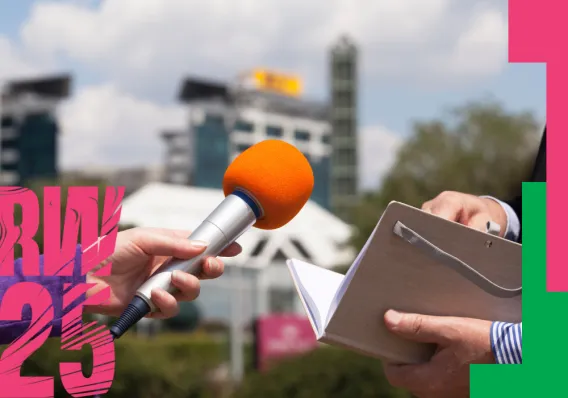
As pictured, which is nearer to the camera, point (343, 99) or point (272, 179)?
point (272, 179)

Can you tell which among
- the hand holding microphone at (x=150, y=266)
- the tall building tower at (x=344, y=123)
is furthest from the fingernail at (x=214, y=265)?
the tall building tower at (x=344, y=123)

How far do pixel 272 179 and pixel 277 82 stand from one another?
78.6 m

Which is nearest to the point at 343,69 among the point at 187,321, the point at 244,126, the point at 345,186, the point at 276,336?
the point at 244,126

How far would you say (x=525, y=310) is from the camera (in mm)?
1984

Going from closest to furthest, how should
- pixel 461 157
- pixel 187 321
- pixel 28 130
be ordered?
pixel 461 157
pixel 187 321
pixel 28 130

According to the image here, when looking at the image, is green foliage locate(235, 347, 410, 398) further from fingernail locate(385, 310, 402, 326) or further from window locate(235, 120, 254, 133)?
window locate(235, 120, 254, 133)

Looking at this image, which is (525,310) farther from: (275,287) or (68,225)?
(275,287)

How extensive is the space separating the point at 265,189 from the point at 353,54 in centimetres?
7823

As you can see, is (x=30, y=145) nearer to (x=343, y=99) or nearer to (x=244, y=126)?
(x=244, y=126)

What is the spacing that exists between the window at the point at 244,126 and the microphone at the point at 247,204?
249 ft

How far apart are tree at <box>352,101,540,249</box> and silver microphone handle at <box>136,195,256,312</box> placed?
24.3 metres

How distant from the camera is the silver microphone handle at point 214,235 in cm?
192

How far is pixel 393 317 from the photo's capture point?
→ 1.98 meters

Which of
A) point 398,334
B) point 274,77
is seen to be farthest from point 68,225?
point 274,77
